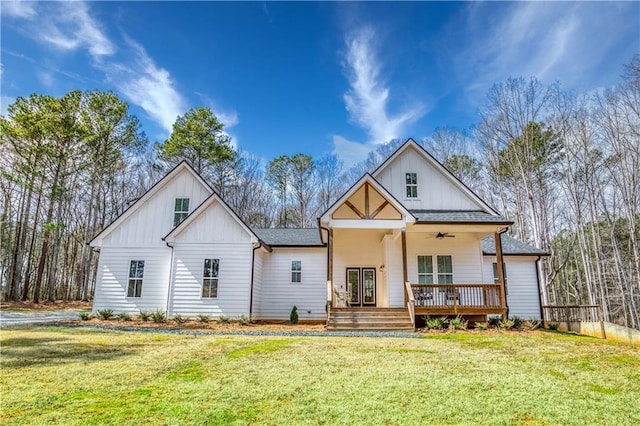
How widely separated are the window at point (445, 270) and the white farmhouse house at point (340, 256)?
0.14 ft

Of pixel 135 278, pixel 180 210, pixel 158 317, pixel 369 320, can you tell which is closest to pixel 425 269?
pixel 369 320

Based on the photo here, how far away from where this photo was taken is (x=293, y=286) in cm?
1650

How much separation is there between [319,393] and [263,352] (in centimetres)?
339

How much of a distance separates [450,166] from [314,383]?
25.7 meters

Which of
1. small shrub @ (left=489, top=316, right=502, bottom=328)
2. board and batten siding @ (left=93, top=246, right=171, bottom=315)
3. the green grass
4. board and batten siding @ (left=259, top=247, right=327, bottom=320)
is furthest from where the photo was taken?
board and batten siding @ (left=259, top=247, right=327, bottom=320)

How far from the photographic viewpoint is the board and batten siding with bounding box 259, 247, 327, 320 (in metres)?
16.3

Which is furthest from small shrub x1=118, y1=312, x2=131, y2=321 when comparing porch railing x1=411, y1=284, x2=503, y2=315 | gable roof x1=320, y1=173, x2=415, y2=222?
porch railing x1=411, y1=284, x2=503, y2=315

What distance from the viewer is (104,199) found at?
29141mm

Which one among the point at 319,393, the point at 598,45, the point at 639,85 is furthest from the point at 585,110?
the point at 319,393

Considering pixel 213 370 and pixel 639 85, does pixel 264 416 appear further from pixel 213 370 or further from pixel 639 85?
pixel 639 85

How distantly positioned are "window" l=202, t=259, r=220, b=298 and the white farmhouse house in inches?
1.6

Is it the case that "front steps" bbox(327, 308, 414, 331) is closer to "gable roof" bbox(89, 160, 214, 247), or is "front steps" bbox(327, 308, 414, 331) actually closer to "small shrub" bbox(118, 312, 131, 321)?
"gable roof" bbox(89, 160, 214, 247)

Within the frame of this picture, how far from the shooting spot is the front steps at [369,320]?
12273 millimetres

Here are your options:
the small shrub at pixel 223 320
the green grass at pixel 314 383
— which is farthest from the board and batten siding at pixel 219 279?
the green grass at pixel 314 383
